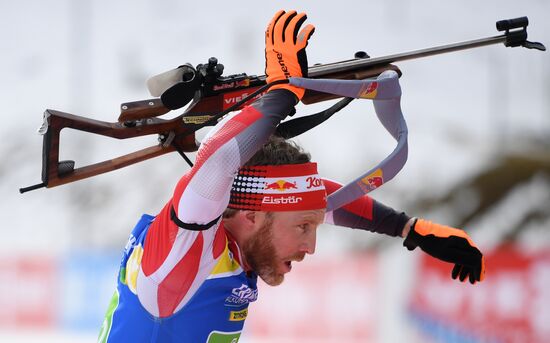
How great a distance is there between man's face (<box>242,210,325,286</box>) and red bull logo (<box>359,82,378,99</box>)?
41cm

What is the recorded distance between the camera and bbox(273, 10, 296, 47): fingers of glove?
2.69m

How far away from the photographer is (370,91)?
2854 mm

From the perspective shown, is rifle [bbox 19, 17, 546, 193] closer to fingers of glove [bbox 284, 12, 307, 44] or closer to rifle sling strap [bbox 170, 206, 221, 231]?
fingers of glove [bbox 284, 12, 307, 44]

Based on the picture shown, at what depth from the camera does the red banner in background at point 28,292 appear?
9.30m

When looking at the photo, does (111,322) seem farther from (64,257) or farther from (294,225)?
(64,257)

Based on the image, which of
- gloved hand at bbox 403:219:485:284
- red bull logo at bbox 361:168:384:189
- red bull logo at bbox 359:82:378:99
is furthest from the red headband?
gloved hand at bbox 403:219:485:284

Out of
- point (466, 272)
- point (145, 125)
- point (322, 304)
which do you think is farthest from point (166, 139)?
point (322, 304)

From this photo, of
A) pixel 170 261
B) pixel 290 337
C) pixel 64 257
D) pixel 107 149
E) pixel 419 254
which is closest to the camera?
pixel 170 261

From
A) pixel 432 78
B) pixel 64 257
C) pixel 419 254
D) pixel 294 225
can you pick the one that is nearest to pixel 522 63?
pixel 432 78

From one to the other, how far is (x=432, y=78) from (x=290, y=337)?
19.7ft

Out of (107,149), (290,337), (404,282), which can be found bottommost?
(290,337)

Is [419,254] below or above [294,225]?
below

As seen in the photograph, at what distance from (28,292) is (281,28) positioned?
7.45m

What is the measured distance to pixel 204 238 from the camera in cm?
264
